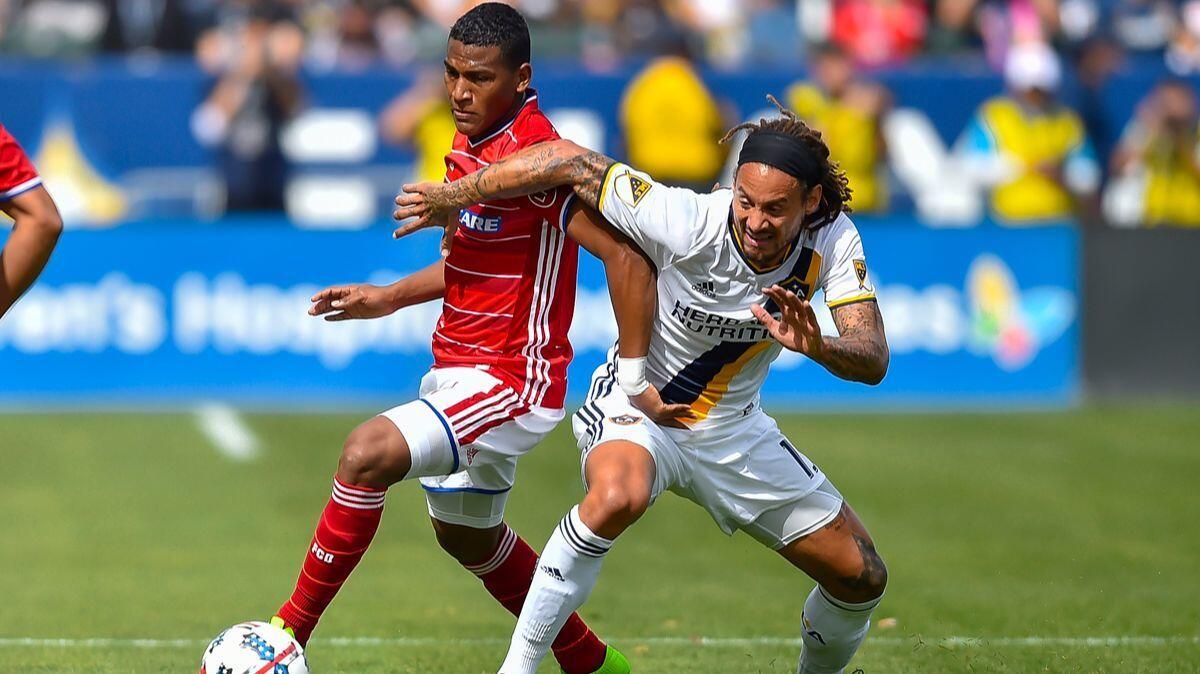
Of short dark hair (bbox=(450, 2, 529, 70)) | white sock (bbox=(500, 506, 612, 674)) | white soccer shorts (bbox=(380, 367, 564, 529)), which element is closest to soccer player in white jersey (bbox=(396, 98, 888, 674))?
white sock (bbox=(500, 506, 612, 674))

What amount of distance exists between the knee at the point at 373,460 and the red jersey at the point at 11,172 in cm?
144

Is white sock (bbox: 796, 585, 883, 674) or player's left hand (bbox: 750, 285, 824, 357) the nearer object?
player's left hand (bbox: 750, 285, 824, 357)

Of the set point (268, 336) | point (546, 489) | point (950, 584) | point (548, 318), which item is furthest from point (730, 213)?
point (268, 336)

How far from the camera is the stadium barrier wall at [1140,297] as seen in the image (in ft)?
48.7

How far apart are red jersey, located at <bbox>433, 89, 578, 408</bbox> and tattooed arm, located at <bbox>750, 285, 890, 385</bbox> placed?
86 centimetres

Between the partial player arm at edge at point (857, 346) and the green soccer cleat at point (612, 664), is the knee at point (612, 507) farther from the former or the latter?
the green soccer cleat at point (612, 664)

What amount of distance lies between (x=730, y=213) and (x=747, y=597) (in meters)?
3.36

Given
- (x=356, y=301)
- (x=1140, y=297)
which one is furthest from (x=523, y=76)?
(x=1140, y=297)

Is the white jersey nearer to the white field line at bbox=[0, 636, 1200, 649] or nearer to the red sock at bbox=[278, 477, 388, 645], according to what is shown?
the red sock at bbox=[278, 477, 388, 645]

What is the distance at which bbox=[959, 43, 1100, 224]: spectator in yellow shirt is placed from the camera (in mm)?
16500

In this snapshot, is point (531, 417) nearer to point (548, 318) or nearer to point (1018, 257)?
point (548, 318)

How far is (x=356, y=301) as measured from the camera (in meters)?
6.66

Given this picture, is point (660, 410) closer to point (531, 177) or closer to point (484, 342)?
point (484, 342)

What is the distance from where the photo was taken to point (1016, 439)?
13.3 meters
